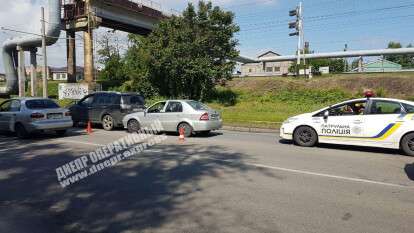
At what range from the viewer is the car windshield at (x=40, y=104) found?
12.9 m

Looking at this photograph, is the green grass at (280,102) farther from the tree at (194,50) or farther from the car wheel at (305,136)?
the car wheel at (305,136)

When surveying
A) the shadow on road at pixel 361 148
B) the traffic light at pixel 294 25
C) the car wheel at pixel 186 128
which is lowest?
the shadow on road at pixel 361 148

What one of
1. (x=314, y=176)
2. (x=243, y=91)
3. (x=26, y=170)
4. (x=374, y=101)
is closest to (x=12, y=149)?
(x=26, y=170)

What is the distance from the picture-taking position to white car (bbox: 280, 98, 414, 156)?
31.9 ft

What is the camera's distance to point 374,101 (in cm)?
1025

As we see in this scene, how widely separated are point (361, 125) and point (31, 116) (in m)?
10.7

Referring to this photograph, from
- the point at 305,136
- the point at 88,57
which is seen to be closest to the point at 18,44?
the point at 88,57

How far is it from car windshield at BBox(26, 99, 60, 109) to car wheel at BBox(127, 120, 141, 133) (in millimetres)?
2867

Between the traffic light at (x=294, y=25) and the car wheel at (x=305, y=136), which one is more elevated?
the traffic light at (x=294, y=25)

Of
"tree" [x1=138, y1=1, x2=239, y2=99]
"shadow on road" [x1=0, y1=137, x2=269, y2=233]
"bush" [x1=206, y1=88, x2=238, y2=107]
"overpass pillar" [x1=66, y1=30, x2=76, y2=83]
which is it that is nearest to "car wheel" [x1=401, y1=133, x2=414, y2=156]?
"shadow on road" [x1=0, y1=137, x2=269, y2=233]

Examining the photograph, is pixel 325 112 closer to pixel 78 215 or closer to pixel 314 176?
pixel 314 176

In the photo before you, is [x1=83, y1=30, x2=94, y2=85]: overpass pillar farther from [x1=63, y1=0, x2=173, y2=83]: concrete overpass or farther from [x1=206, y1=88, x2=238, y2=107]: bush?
[x1=206, y1=88, x2=238, y2=107]: bush

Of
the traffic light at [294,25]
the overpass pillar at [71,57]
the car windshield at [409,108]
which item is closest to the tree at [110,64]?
the overpass pillar at [71,57]

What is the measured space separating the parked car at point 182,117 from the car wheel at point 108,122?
1818 millimetres
